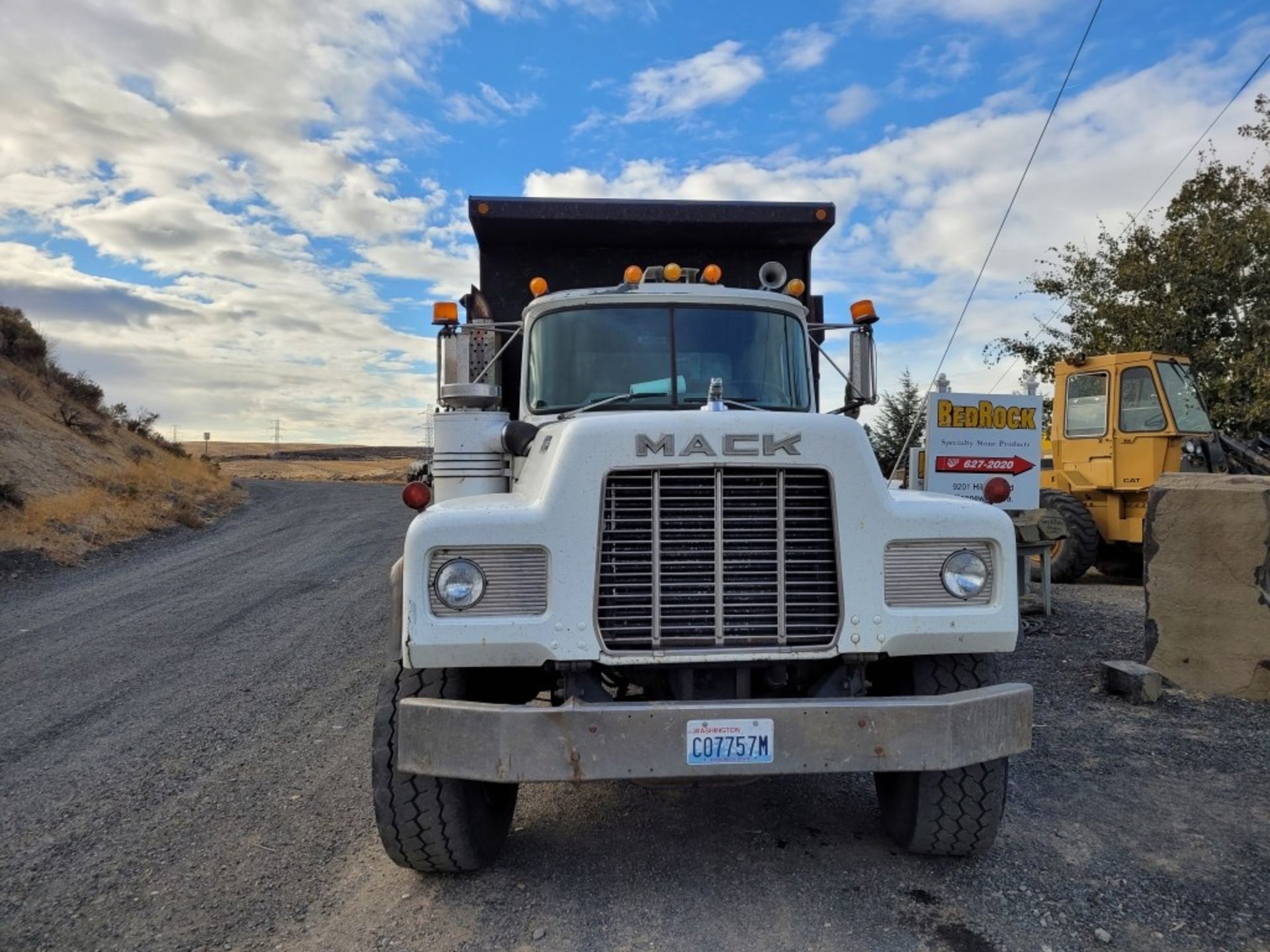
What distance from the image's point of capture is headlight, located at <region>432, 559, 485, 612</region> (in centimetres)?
325

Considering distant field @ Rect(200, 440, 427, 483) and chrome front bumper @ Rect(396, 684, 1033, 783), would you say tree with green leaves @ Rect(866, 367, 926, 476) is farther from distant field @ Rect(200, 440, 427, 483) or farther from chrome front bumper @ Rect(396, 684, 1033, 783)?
distant field @ Rect(200, 440, 427, 483)

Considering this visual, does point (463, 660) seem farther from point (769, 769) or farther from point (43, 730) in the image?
point (43, 730)

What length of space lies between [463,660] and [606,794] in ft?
5.38

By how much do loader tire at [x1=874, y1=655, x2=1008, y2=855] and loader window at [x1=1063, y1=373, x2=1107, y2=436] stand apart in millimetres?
9067

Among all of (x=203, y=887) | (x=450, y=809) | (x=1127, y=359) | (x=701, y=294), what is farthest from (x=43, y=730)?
(x=1127, y=359)

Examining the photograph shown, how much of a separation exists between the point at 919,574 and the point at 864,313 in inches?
95.6

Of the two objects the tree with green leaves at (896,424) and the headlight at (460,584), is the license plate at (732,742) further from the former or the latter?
the tree with green leaves at (896,424)

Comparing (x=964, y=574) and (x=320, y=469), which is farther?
(x=320, y=469)

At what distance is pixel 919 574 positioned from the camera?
11.1 feet

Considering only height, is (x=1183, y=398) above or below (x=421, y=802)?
above

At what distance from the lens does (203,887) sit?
355 centimetres

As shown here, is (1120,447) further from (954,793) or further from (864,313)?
(954,793)

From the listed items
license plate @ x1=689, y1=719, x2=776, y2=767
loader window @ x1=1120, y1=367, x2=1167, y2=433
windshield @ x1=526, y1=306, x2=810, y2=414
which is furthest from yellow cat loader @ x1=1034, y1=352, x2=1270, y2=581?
license plate @ x1=689, y1=719, x2=776, y2=767

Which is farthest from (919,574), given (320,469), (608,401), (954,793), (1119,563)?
(320,469)
